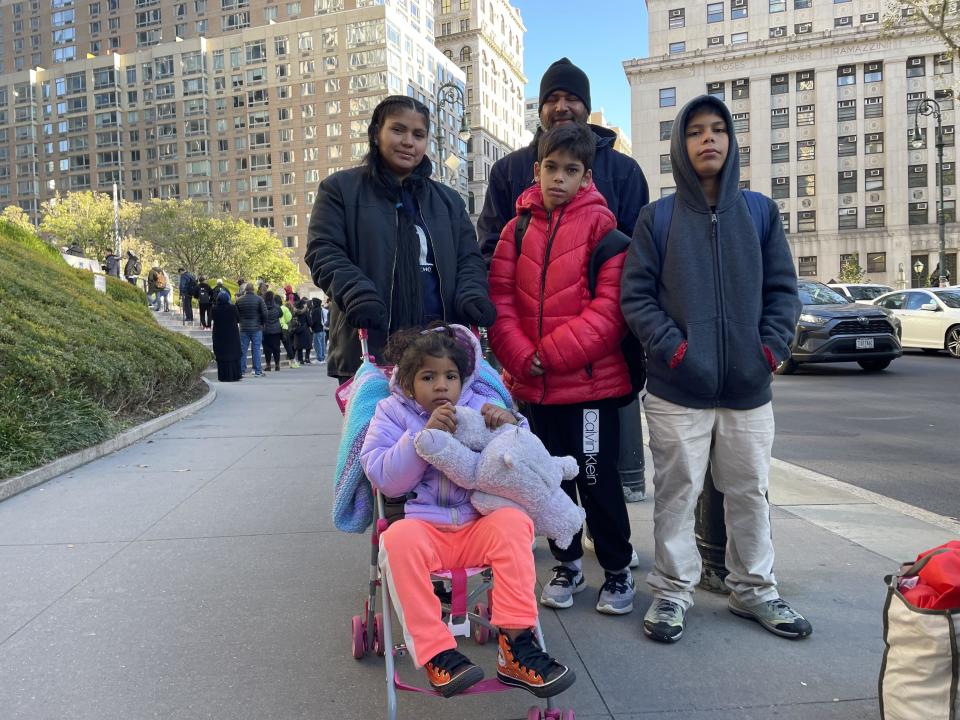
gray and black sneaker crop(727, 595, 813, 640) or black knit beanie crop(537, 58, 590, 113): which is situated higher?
black knit beanie crop(537, 58, 590, 113)

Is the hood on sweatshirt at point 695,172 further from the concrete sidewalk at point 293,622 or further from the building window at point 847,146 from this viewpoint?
the building window at point 847,146

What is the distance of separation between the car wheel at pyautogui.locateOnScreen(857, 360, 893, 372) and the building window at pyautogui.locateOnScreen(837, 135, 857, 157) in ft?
188

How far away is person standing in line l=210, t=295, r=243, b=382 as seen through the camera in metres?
15.1

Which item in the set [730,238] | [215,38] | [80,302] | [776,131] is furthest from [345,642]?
[215,38]

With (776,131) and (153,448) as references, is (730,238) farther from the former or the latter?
(776,131)

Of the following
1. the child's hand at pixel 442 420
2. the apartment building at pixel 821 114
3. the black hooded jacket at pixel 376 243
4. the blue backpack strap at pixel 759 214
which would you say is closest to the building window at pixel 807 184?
the apartment building at pixel 821 114

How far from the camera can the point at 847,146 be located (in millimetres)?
62938

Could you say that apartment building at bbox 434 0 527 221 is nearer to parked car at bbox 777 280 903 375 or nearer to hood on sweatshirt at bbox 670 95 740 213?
parked car at bbox 777 280 903 375

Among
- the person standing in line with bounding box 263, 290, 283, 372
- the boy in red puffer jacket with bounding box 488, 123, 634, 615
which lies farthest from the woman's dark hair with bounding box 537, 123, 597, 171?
the person standing in line with bounding box 263, 290, 283, 372

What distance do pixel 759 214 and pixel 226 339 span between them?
13.9 metres

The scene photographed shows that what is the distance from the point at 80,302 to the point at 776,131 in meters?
66.3

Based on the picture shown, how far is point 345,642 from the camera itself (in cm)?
305

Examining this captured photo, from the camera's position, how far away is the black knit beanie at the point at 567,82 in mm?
3746

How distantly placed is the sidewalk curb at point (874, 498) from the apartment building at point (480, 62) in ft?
307
